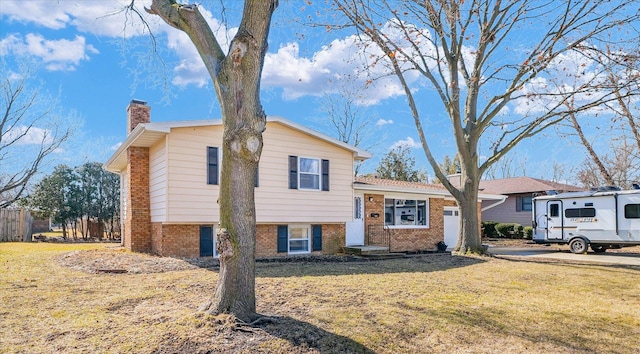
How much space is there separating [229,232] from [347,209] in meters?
10.3

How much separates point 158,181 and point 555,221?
51.8 ft

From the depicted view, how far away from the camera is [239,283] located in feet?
16.2

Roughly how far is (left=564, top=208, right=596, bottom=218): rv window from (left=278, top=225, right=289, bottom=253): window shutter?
11872 millimetres

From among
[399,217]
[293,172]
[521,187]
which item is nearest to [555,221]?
[399,217]

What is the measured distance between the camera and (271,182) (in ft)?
43.7

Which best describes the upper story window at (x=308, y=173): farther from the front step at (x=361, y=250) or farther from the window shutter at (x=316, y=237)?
the front step at (x=361, y=250)

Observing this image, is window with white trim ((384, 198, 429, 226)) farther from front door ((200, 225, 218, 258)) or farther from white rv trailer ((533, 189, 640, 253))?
front door ((200, 225, 218, 258))

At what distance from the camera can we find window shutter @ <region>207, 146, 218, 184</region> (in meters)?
12.3

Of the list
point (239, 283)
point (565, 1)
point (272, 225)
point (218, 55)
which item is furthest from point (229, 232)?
point (565, 1)

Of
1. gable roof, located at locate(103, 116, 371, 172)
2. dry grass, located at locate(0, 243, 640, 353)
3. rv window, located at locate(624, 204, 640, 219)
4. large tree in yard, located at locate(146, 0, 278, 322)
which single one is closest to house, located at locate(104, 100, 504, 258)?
gable roof, located at locate(103, 116, 371, 172)

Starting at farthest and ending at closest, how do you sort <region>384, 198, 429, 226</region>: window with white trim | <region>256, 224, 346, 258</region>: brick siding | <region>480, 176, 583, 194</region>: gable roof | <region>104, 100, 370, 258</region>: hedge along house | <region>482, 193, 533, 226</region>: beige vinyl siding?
<region>482, 193, 533, 226</region>: beige vinyl siding < <region>480, 176, 583, 194</region>: gable roof < <region>384, 198, 429, 226</region>: window with white trim < <region>256, 224, 346, 258</region>: brick siding < <region>104, 100, 370, 258</region>: hedge along house

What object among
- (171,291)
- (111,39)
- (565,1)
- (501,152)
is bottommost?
(171,291)

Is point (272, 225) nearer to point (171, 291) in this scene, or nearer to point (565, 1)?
point (171, 291)

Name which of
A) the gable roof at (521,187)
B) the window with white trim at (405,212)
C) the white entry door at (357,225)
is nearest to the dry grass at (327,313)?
the white entry door at (357,225)
